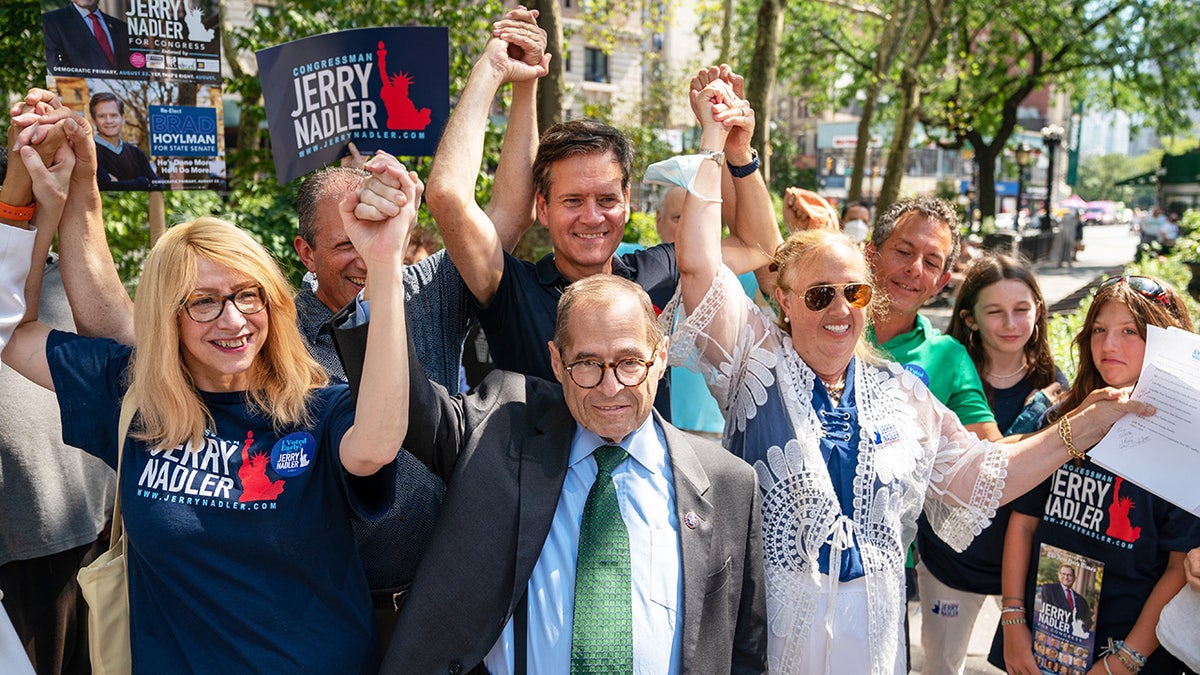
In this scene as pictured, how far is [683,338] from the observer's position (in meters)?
2.56

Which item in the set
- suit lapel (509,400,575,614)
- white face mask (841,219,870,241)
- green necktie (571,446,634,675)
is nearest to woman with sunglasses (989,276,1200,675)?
green necktie (571,446,634,675)

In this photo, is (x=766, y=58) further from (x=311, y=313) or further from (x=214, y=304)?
(x=214, y=304)

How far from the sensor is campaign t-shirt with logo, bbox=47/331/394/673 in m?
2.01

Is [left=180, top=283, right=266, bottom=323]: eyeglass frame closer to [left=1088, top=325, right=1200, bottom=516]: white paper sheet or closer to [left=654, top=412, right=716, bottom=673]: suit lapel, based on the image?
[left=654, top=412, right=716, bottom=673]: suit lapel

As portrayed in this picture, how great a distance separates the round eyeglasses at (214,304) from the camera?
6.83ft

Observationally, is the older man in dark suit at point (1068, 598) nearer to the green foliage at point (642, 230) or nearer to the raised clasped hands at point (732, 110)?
the raised clasped hands at point (732, 110)

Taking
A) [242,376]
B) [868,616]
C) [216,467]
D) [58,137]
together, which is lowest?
[868,616]

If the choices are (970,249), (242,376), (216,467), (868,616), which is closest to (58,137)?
(242,376)

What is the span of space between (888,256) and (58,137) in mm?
2786

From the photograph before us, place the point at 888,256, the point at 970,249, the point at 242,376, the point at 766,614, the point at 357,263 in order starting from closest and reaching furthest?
the point at 242,376, the point at 766,614, the point at 357,263, the point at 888,256, the point at 970,249

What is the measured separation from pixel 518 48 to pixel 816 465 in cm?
159

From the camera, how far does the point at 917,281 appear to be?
3.46 m

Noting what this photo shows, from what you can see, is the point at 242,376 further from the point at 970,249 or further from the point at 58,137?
the point at 970,249

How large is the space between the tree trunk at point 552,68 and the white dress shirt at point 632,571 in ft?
14.1
